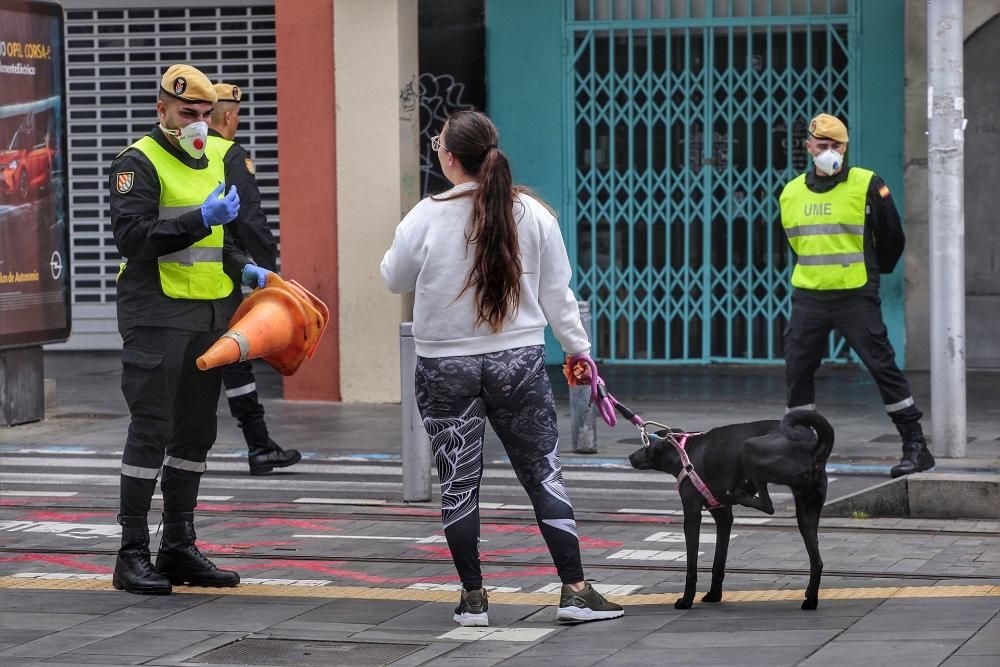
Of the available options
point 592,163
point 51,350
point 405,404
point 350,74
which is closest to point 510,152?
point 592,163

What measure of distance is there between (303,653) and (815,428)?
1.88m

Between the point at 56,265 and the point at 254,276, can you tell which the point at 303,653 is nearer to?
the point at 254,276

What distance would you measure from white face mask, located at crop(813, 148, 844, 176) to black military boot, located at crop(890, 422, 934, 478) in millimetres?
1456

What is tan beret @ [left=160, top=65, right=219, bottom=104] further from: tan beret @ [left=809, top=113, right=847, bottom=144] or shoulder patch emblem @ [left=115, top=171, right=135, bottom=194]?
tan beret @ [left=809, top=113, right=847, bottom=144]

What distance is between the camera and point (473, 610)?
613cm

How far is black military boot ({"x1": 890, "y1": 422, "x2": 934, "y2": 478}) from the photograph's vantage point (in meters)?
9.74

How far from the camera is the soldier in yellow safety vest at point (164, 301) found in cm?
668

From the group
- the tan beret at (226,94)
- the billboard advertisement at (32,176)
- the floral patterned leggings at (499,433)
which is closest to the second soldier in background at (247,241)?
the tan beret at (226,94)

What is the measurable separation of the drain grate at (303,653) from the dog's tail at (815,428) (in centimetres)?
144

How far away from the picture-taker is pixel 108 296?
1794 cm

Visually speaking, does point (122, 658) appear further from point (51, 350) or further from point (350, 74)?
point (51, 350)

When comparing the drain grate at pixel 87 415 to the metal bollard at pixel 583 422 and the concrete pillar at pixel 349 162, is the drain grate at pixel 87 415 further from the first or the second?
the metal bollard at pixel 583 422

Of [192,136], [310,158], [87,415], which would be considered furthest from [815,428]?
[87,415]

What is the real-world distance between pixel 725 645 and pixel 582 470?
4.74 meters
